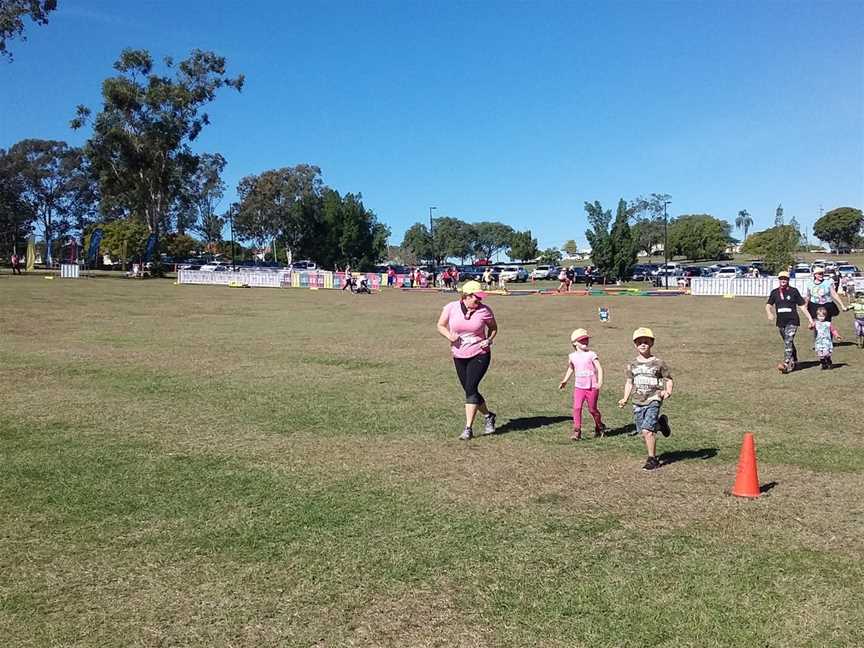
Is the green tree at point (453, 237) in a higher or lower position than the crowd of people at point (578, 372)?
higher

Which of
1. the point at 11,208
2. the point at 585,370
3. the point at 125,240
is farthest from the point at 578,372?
the point at 11,208

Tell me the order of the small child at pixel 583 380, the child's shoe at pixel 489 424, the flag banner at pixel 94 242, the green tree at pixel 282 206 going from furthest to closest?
the green tree at pixel 282 206, the flag banner at pixel 94 242, the child's shoe at pixel 489 424, the small child at pixel 583 380

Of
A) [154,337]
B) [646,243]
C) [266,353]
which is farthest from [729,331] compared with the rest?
[646,243]

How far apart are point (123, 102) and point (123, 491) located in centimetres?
6314

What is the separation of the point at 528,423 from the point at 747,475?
3.47 meters

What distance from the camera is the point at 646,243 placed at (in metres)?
136

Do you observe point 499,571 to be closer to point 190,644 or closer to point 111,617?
point 190,644

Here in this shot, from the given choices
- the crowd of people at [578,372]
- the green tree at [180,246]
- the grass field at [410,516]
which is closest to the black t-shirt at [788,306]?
the grass field at [410,516]

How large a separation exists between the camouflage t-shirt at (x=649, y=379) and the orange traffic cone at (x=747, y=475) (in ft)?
3.55

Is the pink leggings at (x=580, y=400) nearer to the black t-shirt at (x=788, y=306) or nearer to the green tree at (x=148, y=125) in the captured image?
the black t-shirt at (x=788, y=306)

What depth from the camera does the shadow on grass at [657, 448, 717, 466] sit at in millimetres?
7430


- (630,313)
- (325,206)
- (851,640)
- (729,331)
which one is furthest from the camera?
(325,206)

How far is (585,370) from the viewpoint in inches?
331

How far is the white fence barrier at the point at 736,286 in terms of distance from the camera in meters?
41.8
